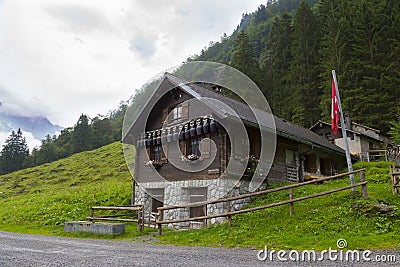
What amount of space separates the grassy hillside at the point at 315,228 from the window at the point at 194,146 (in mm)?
4519

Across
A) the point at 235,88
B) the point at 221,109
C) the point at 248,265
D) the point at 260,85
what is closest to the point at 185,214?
the point at 221,109

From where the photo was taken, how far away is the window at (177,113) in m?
18.1

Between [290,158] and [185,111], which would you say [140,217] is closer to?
[185,111]

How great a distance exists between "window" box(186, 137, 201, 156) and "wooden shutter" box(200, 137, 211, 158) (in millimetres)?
337

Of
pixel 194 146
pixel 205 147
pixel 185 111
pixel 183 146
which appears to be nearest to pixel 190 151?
pixel 194 146

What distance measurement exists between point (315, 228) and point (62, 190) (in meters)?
30.3

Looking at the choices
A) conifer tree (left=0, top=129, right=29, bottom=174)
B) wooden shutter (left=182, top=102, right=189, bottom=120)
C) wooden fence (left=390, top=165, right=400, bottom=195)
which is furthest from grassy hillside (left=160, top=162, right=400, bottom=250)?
conifer tree (left=0, top=129, right=29, bottom=174)

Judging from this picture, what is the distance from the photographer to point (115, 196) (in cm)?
2338

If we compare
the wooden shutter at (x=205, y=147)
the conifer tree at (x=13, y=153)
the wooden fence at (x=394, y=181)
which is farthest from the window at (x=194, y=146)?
the conifer tree at (x=13, y=153)

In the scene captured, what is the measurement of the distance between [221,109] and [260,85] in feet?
98.8

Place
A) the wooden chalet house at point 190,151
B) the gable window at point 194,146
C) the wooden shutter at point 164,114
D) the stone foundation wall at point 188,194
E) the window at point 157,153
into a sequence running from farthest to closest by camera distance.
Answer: the wooden shutter at point 164,114
the window at point 157,153
the gable window at point 194,146
the wooden chalet house at point 190,151
the stone foundation wall at point 188,194

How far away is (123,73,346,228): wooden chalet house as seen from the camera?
1531 centimetres

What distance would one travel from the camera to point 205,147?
15.9 meters

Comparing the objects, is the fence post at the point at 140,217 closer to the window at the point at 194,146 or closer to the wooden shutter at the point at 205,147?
the wooden shutter at the point at 205,147
